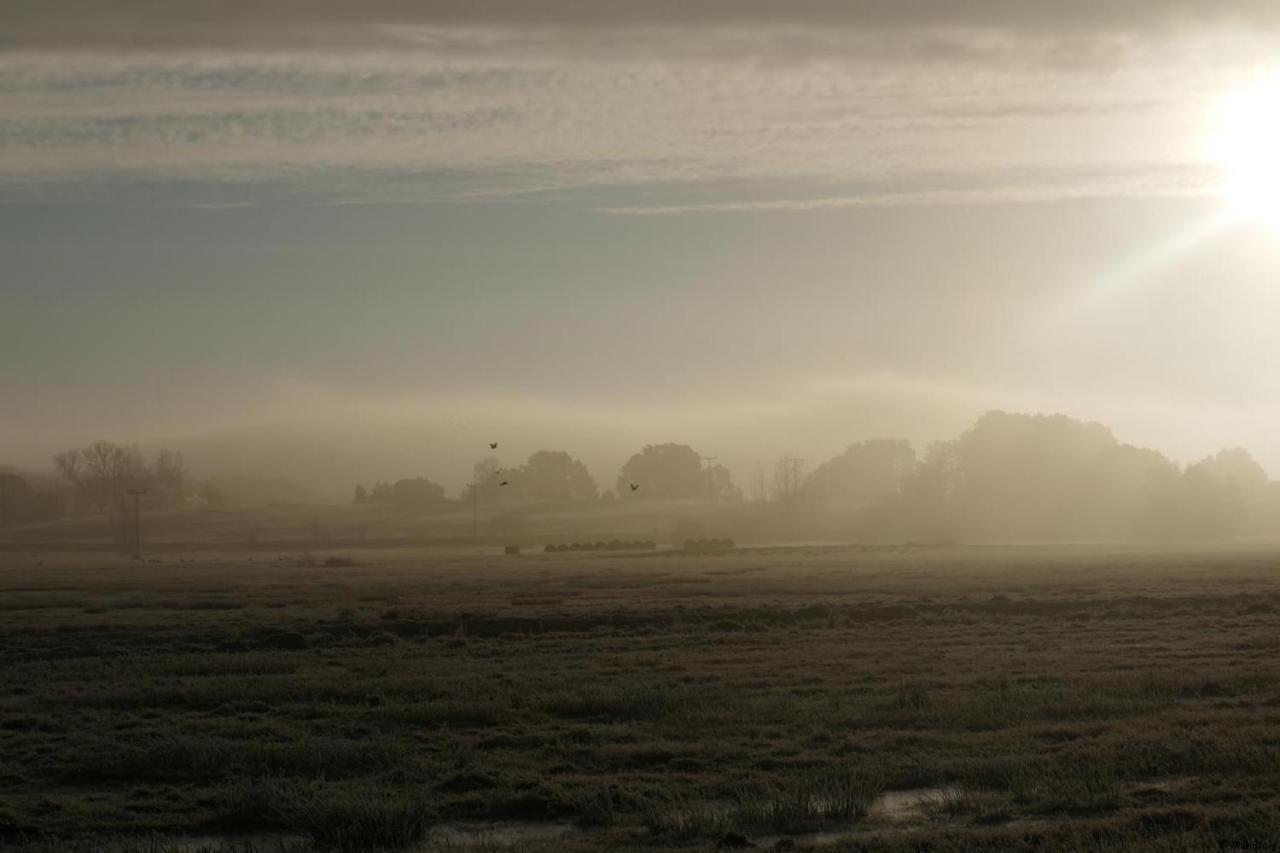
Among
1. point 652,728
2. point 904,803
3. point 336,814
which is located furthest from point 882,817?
point 336,814

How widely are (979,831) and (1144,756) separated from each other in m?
4.71

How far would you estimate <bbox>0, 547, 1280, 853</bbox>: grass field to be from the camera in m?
14.4

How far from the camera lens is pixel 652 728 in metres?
20.1

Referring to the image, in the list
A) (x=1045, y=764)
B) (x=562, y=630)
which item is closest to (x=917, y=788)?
(x=1045, y=764)

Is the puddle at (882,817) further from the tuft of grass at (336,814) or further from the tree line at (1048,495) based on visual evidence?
the tree line at (1048,495)

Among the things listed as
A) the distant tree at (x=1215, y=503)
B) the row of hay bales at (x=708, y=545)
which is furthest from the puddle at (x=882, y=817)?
the distant tree at (x=1215, y=503)

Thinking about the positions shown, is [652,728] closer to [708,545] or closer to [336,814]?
[336,814]

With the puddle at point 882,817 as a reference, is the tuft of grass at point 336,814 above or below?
above

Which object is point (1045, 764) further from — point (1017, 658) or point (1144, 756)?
point (1017, 658)

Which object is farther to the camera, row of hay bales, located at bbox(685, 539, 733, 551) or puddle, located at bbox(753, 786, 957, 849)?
row of hay bales, located at bbox(685, 539, 733, 551)

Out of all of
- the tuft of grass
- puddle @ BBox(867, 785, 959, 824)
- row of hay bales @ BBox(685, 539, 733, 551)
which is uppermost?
row of hay bales @ BBox(685, 539, 733, 551)

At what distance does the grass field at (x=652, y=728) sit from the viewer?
14.4 m

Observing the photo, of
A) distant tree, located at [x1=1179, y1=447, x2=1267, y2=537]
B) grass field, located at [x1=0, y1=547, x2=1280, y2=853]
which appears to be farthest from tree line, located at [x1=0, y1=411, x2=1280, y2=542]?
grass field, located at [x1=0, y1=547, x2=1280, y2=853]

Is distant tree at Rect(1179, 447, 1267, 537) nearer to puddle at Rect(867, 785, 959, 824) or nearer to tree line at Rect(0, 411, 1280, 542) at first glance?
tree line at Rect(0, 411, 1280, 542)
